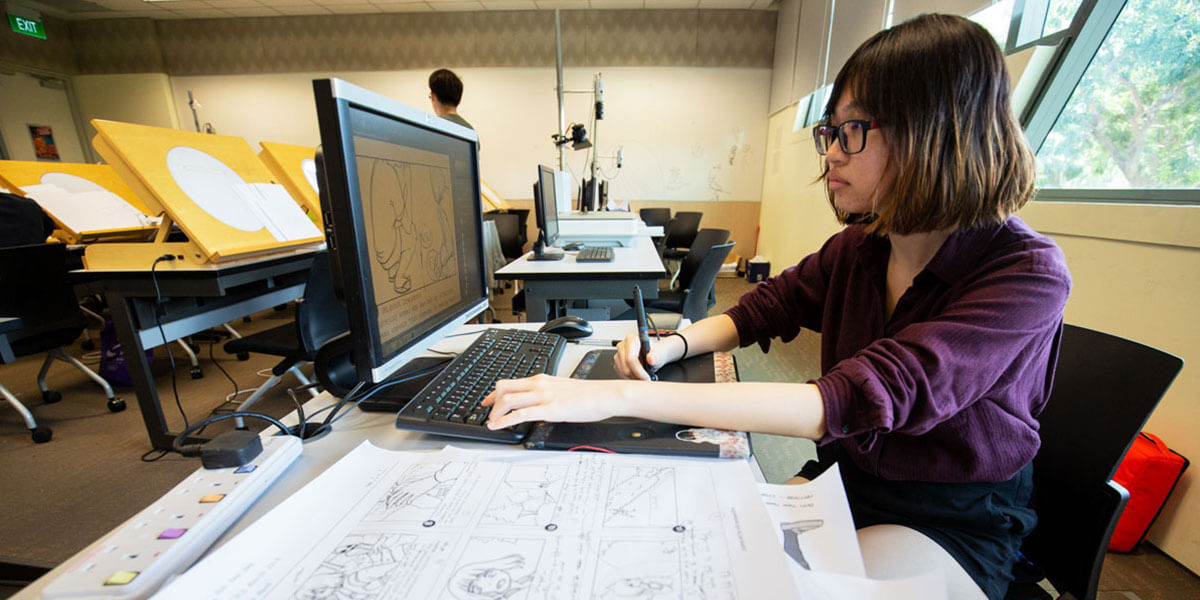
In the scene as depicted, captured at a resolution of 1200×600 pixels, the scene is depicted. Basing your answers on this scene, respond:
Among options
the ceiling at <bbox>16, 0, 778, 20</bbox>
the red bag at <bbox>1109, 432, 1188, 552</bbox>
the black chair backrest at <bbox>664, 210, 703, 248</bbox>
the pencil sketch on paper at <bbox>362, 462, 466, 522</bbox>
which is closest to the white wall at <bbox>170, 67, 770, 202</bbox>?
the ceiling at <bbox>16, 0, 778, 20</bbox>

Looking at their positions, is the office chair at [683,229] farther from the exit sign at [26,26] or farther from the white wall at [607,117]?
the exit sign at [26,26]

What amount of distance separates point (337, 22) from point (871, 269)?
675 cm

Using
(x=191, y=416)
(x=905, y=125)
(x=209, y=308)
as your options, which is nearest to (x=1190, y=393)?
(x=905, y=125)

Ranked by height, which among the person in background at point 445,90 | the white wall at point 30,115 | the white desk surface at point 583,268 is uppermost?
the white wall at point 30,115

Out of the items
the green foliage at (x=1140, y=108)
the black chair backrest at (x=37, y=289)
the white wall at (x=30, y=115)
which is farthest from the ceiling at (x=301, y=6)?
the black chair backrest at (x=37, y=289)

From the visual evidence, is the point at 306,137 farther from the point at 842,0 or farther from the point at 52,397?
the point at 842,0

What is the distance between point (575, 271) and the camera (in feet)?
5.87

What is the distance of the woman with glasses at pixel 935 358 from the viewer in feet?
1.74

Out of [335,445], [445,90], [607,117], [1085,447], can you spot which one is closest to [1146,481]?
[1085,447]

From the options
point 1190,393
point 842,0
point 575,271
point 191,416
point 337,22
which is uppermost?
point 337,22

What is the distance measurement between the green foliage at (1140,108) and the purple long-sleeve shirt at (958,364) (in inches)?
48.7

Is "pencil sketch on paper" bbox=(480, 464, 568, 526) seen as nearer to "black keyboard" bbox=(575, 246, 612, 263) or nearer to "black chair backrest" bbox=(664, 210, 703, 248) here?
"black keyboard" bbox=(575, 246, 612, 263)

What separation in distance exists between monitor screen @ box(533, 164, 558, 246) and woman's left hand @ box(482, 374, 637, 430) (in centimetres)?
147

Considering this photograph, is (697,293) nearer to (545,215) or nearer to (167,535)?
(545,215)
